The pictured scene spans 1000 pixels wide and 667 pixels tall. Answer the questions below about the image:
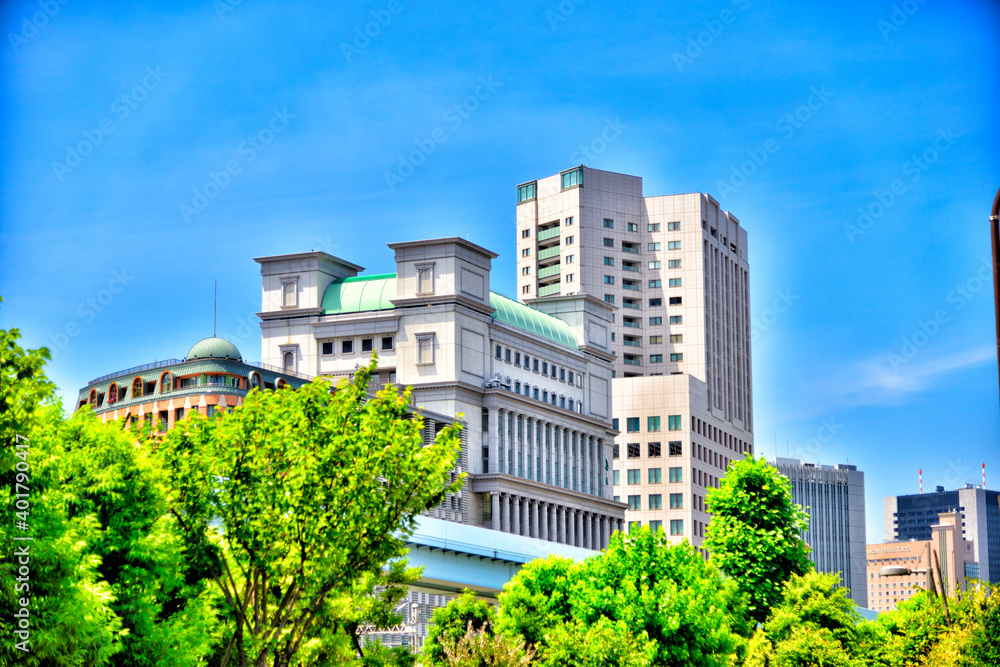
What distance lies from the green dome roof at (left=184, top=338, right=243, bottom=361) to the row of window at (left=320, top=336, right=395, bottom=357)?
65.0ft

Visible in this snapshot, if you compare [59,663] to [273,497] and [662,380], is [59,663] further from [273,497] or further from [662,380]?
[662,380]

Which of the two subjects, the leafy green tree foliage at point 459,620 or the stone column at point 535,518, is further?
the stone column at point 535,518

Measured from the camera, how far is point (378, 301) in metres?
151

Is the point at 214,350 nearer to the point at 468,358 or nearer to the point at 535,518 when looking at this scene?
the point at 468,358

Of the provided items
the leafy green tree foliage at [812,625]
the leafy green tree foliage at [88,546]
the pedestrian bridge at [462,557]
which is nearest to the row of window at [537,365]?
the pedestrian bridge at [462,557]

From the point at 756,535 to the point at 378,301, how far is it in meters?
86.0

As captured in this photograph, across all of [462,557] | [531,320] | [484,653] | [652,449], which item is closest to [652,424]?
[652,449]

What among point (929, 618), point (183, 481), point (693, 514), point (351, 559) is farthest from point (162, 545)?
point (693, 514)

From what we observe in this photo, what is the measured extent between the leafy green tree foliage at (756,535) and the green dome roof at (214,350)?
69.2 metres

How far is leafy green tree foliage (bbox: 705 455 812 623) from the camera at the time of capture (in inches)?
2773

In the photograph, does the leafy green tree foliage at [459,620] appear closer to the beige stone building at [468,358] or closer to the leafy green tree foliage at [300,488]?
the leafy green tree foliage at [300,488]

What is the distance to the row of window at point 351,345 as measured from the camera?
148m

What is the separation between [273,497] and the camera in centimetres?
3778

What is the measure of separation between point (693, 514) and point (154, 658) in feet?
507
